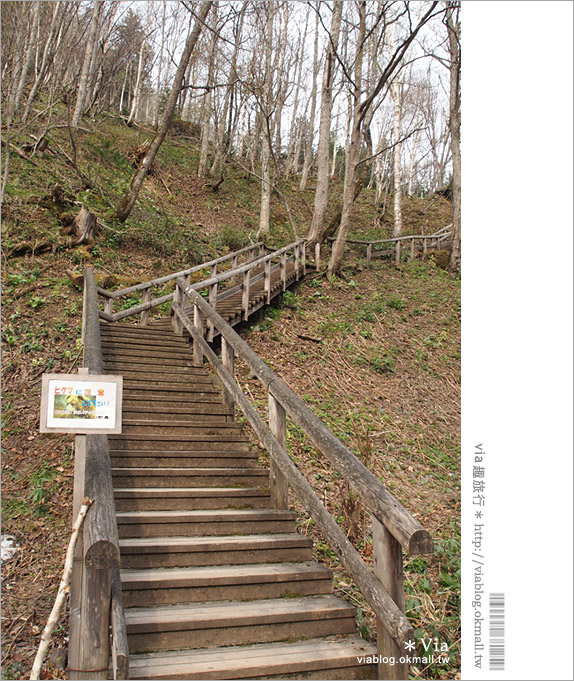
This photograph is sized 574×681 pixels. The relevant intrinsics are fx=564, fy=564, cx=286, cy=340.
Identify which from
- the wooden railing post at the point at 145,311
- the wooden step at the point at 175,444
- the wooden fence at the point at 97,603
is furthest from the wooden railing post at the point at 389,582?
the wooden railing post at the point at 145,311

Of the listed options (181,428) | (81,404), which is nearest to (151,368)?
(181,428)

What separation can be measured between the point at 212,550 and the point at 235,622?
0.78 metres

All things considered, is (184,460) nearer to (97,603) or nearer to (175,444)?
(175,444)

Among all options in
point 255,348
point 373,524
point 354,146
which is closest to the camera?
point 373,524

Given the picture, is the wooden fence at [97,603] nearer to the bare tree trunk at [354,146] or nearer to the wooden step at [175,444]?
the wooden step at [175,444]

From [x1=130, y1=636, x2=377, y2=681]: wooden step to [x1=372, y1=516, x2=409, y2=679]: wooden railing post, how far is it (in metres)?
0.20

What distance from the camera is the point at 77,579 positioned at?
3.06 metres

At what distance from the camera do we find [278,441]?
5066 millimetres

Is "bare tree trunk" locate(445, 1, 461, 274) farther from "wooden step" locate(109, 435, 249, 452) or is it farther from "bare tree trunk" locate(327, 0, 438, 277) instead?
"wooden step" locate(109, 435, 249, 452)

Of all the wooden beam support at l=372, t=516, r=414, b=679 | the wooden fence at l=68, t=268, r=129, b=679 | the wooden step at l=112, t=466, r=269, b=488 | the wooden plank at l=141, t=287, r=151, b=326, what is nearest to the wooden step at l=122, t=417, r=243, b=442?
the wooden step at l=112, t=466, r=269, b=488

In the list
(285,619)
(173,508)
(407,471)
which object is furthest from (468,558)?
(407,471)

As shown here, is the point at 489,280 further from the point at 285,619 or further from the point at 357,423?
the point at 357,423

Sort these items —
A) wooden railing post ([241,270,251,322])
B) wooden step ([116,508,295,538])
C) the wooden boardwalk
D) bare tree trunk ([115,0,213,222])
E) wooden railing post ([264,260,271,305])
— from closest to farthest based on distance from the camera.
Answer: the wooden boardwalk < wooden step ([116,508,295,538]) < wooden railing post ([241,270,251,322]) < wooden railing post ([264,260,271,305]) < bare tree trunk ([115,0,213,222])

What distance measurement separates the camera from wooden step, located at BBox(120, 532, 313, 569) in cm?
402
